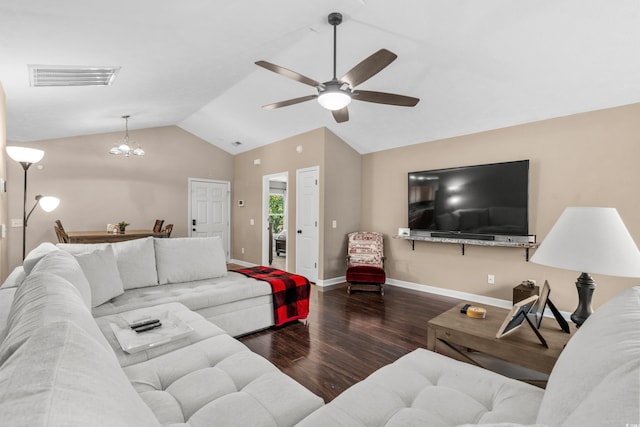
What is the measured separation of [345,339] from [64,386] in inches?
106

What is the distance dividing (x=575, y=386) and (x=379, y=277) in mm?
3728

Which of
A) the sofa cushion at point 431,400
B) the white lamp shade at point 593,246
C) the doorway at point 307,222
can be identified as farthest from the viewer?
the doorway at point 307,222

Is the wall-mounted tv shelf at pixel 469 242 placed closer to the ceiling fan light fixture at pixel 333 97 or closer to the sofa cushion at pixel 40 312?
the ceiling fan light fixture at pixel 333 97

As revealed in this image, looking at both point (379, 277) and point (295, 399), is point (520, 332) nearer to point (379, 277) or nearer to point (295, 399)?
point (295, 399)

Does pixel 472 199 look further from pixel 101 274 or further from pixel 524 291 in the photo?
pixel 101 274

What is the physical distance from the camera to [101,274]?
95.6 inches

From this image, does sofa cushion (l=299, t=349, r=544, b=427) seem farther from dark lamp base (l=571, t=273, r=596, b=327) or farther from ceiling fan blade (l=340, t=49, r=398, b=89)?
ceiling fan blade (l=340, t=49, r=398, b=89)

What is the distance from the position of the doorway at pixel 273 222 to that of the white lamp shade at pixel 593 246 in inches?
184

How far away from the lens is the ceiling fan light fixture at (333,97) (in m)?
2.49

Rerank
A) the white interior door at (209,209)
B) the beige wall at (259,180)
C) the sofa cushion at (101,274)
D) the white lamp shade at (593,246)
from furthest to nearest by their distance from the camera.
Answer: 1. the white interior door at (209,209)
2. the beige wall at (259,180)
3. the sofa cushion at (101,274)
4. the white lamp shade at (593,246)

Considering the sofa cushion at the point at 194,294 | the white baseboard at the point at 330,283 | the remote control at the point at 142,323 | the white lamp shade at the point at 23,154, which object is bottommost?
the white baseboard at the point at 330,283

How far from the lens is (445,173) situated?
4395 millimetres

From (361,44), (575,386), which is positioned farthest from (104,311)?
(361,44)

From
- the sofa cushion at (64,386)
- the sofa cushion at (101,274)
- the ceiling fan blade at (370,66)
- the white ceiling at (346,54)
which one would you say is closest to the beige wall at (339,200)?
the white ceiling at (346,54)
